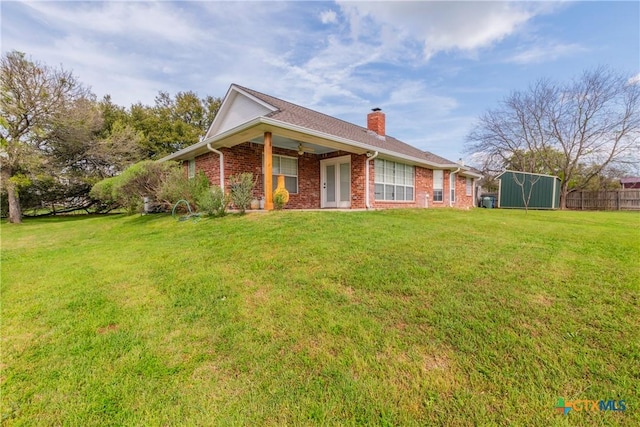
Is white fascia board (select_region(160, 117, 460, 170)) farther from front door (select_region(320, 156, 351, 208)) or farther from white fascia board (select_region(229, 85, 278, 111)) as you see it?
white fascia board (select_region(229, 85, 278, 111))

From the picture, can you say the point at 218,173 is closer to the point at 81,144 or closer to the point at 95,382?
the point at 95,382

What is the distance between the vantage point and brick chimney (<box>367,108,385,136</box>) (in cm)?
1475

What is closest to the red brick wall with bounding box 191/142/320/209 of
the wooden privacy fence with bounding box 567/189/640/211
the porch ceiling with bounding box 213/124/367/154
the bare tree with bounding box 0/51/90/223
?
the porch ceiling with bounding box 213/124/367/154

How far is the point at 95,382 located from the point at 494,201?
2611 centimetres

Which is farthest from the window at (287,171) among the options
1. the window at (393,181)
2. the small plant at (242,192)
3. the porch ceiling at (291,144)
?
the window at (393,181)

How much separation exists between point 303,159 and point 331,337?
923cm

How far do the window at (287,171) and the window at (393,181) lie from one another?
3.13 meters

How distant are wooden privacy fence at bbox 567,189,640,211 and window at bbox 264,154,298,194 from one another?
23.9m

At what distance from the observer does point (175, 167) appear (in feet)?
35.3

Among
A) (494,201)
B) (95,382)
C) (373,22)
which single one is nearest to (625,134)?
(494,201)

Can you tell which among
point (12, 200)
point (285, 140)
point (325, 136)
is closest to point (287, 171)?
point (285, 140)

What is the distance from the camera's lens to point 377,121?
1481 cm

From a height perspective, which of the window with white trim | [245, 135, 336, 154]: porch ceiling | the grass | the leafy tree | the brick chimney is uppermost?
the leafy tree

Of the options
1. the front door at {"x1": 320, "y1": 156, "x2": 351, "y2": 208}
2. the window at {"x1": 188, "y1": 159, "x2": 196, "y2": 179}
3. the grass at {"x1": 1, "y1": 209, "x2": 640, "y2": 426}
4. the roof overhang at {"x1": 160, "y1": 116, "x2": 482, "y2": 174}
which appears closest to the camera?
the grass at {"x1": 1, "y1": 209, "x2": 640, "y2": 426}
